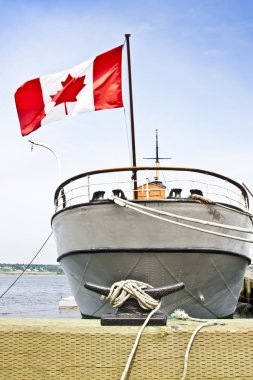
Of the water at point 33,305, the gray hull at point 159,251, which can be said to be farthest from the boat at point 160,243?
the water at point 33,305

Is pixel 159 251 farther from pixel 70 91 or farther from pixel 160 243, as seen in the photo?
pixel 70 91

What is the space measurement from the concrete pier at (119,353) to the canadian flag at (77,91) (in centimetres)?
682

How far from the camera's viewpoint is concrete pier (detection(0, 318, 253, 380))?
2305mm

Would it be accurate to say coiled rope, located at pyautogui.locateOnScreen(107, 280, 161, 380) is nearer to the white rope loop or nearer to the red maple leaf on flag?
the white rope loop

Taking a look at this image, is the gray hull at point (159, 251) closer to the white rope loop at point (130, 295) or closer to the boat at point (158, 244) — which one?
the boat at point (158, 244)

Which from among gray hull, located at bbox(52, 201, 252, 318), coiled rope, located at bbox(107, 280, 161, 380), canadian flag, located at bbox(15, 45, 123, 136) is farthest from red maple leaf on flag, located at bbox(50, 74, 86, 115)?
coiled rope, located at bbox(107, 280, 161, 380)

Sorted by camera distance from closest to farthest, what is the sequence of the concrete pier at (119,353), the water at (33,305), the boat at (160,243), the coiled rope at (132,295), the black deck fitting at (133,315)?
the concrete pier at (119,353), the black deck fitting at (133,315), the coiled rope at (132,295), the boat at (160,243), the water at (33,305)

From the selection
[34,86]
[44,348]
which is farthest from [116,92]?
[44,348]

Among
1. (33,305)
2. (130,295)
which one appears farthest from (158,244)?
(33,305)

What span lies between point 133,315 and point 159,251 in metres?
4.06

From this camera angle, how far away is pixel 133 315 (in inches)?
105

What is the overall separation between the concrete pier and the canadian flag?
682 centimetres

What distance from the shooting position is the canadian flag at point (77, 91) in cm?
872

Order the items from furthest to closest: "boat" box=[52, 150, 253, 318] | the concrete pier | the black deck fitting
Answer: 1. "boat" box=[52, 150, 253, 318]
2. the black deck fitting
3. the concrete pier
